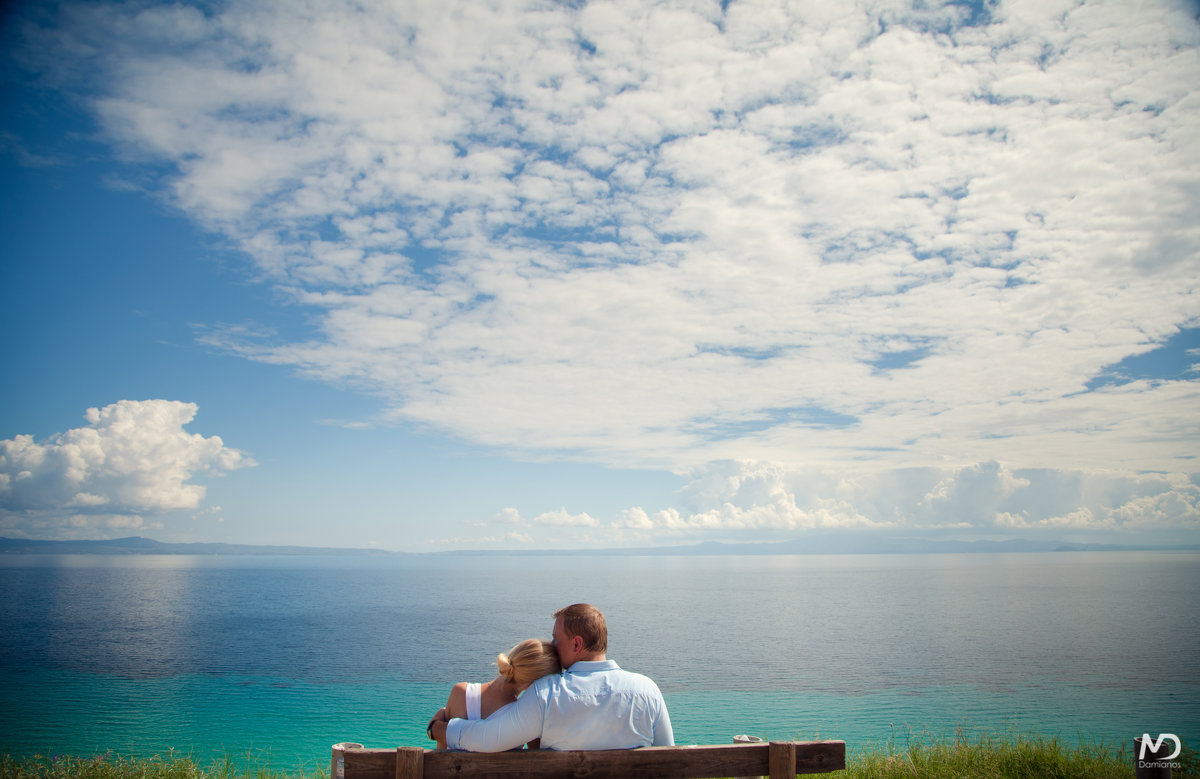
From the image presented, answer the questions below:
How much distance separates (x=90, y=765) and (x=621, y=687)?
7451 millimetres

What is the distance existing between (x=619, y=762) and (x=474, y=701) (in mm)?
870

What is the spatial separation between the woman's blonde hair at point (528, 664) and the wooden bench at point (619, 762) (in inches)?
14.9

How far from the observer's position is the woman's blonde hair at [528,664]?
379 cm

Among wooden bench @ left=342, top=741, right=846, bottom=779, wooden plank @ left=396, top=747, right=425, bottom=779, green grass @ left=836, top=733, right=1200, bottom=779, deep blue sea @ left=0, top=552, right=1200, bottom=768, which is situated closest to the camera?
wooden plank @ left=396, top=747, right=425, bottom=779

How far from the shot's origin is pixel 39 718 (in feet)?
83.8

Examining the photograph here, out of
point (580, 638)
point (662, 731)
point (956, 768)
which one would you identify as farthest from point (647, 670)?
point (580, 638)

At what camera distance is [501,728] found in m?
3.60

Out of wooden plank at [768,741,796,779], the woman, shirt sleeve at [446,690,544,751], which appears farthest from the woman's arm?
wooden plank at [768,741,796,779]

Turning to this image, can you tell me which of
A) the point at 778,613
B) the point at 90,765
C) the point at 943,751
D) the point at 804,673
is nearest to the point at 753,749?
the point at 943,751

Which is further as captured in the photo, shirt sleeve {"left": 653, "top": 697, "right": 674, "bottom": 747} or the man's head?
shirt sleeve {"left": 653, "top": 697, "right": 674, "bottom": 747}

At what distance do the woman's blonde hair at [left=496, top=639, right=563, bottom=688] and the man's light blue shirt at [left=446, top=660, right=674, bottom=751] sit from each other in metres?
0.06

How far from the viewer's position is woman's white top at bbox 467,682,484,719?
379 centimetres

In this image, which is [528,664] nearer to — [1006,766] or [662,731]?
[662,731]

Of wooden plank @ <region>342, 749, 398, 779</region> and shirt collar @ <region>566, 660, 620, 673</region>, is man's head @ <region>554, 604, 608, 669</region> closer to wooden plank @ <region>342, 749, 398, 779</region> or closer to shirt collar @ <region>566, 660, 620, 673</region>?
shirt collar @ <region>566, 660, 620, 673</region>
